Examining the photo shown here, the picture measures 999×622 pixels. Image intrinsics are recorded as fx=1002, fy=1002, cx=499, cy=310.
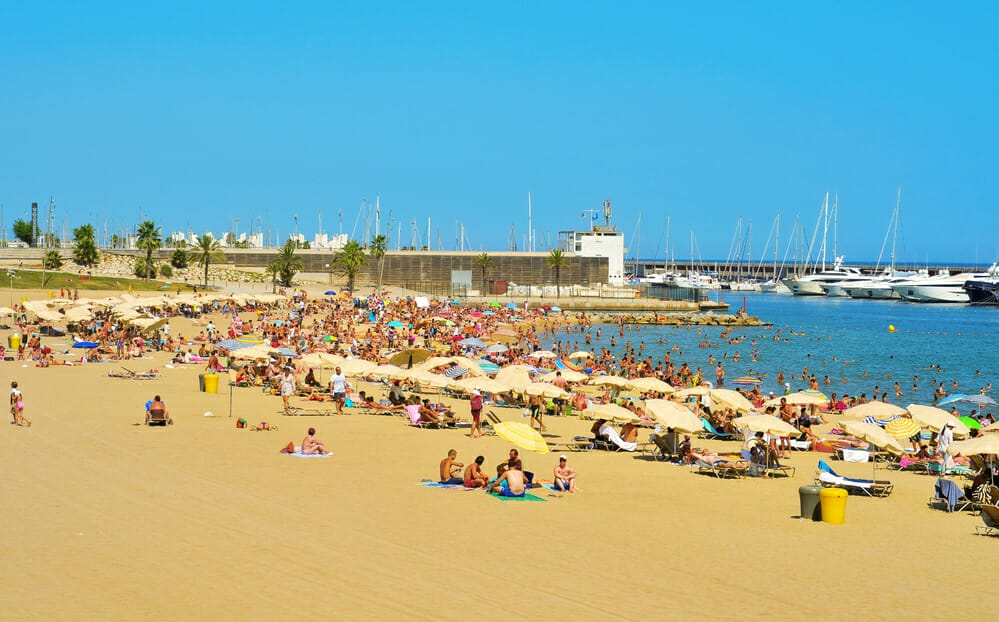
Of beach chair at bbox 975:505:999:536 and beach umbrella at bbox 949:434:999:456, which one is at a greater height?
beach umbrella at bbox 949:434:999:456

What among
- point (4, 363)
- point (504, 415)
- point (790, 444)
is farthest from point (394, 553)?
point (4, 363)

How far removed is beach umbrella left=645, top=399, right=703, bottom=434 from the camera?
55.4 ft

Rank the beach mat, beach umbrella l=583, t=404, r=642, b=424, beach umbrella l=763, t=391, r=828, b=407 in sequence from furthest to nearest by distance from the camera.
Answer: beach umbrella l=763, t=391, r=828, b=407
beach umbrella l=583, t=404, r=642, b=424
the beach mat

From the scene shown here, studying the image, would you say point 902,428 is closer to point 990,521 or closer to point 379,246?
point 990,521

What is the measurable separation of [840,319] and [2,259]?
74.1 m

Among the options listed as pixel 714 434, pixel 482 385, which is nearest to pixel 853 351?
pixel 714 434

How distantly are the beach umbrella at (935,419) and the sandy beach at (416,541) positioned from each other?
2156mm

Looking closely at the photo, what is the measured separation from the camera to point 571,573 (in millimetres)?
9781

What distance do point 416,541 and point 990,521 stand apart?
7.15m

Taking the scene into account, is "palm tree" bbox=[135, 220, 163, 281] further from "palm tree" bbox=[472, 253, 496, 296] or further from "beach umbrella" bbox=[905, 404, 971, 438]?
"beach umbrella" bbox=[905, 404, 971, 438]

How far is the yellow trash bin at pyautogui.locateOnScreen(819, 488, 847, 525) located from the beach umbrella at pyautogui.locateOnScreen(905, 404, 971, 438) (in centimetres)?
717

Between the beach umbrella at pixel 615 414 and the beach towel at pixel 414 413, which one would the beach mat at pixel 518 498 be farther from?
the beach towel at pixel 414 413

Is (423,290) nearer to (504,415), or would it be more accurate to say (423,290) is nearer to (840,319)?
(840,319)

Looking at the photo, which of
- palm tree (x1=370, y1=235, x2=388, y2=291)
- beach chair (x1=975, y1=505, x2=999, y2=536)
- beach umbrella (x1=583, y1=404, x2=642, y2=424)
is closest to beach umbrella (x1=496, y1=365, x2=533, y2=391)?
beach umbrella (x1=583, y1=404, x2=642, y2=424)
